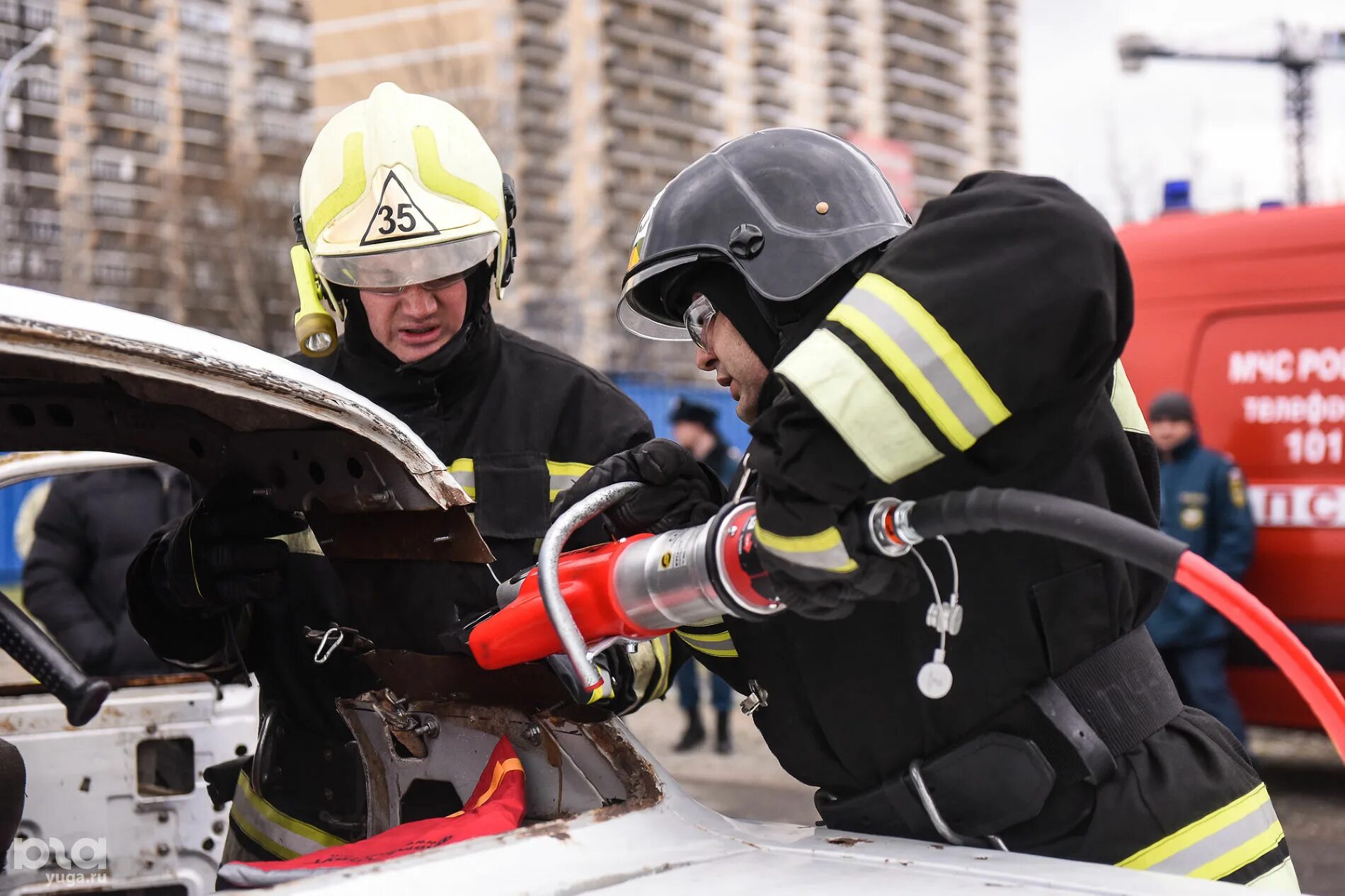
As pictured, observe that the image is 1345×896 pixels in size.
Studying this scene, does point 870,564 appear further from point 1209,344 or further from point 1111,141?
point 1111,141

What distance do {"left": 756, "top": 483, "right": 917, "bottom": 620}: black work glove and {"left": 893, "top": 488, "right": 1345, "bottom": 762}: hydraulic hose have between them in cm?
9

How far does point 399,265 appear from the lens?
7.64 feet

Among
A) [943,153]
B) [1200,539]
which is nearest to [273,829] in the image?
[1200,539]

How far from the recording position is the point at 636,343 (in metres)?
37.0

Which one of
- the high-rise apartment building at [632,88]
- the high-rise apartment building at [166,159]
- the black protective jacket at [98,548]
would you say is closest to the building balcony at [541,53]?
the high-rise apartment building at [632,88]

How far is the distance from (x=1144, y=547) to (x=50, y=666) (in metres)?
1.30

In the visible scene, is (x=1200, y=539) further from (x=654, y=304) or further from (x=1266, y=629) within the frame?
(x=1266, y=629)

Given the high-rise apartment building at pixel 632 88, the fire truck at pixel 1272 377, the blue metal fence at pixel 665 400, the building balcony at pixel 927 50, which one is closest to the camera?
the fire truck at pixel 1272 377

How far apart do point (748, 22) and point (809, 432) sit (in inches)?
3317

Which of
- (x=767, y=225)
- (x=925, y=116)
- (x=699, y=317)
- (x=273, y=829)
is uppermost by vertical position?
(x=925, y=116)

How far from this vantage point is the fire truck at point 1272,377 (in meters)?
5.21

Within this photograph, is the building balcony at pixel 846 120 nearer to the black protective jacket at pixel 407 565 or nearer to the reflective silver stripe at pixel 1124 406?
the black protective jacket at pixel 407 565

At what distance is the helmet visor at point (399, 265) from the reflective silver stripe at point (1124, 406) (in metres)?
1.14
